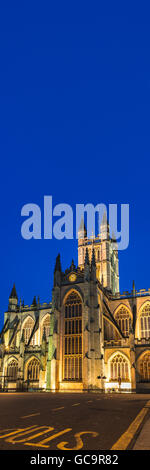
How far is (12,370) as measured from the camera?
55.2m

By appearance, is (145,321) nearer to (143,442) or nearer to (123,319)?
(123,319)

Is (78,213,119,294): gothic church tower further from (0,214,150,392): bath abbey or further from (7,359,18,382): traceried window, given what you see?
(7,359,18,382): traceried window

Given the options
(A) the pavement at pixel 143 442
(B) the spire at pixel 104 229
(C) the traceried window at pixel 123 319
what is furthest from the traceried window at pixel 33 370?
(A) the pavement at pixel 143 442

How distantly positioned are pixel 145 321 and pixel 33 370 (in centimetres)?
1864

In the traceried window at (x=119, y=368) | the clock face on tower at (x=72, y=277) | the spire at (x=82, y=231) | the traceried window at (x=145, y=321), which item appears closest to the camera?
the traceried window at (x=119, y=368)

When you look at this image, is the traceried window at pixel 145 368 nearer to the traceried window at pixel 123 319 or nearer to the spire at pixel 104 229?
the traceried window at pixel 123 319

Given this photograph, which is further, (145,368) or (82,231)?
(82,231)

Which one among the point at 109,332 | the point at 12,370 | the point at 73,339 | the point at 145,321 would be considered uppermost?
the point at 145,321

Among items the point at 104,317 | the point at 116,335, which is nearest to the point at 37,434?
the point at 104,317

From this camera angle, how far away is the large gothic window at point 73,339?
44.8 metres

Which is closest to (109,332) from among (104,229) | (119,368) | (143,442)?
(119,368)

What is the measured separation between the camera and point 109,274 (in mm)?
73000
